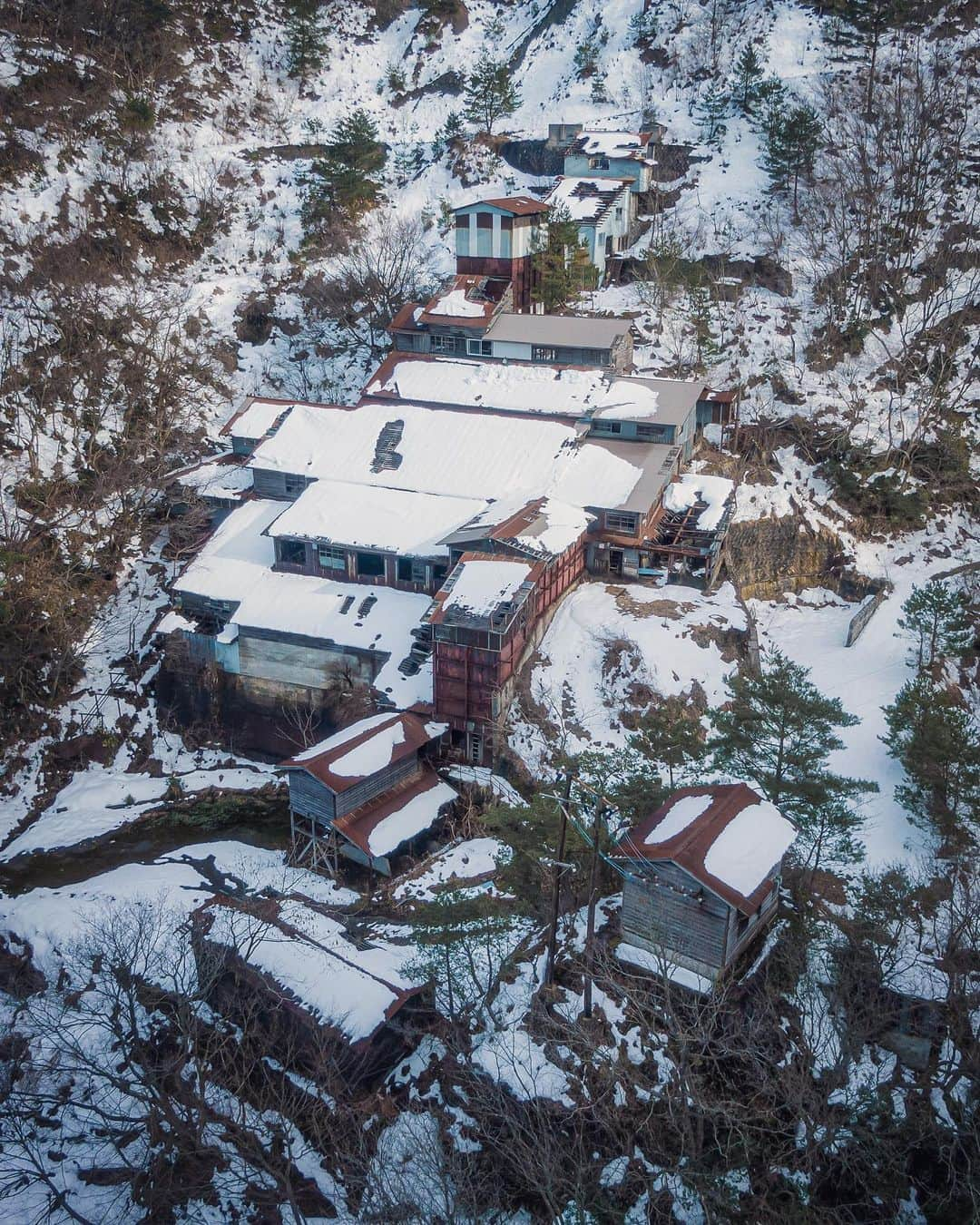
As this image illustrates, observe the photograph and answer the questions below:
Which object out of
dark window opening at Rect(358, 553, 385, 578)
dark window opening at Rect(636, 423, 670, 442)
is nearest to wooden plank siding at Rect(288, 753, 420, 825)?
dark window opening at Rect(358, 553, 385, 578)

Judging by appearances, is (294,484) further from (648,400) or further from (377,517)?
(648,400)

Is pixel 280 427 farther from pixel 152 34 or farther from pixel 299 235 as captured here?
pixel 152 34

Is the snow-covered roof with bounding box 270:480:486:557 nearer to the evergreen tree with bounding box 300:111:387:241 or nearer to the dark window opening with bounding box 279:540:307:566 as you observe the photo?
the dark window opening with bounding box 279:540:307:566

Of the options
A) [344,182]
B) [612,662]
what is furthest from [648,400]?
[344,182]

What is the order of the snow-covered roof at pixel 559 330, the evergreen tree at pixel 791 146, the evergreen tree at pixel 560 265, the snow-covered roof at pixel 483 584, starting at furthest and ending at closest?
Result: 1. the evergreen tree at pixel 791 146
2. the evergreen tree at pixel 560 265
3. the snow-covered roof at pixel 559 330
4. the snow-covered roof at pixel 483 584

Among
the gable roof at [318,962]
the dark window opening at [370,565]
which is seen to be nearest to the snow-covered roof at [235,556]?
the dark window opening at [370,565]

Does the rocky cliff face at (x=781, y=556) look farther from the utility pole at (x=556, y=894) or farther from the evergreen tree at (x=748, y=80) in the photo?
the evergreen tree at (x=748, y=80)
